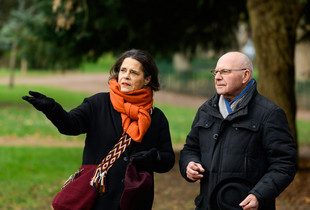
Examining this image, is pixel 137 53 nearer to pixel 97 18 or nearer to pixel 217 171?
pixel 217 171

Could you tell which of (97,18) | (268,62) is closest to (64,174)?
(97,18)

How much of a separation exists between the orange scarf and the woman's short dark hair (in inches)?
5.7

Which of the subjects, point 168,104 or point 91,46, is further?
point 168,104

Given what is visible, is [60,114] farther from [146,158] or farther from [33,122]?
[33,122]

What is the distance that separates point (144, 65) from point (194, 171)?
2.59 feet

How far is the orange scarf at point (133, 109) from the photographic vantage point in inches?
130

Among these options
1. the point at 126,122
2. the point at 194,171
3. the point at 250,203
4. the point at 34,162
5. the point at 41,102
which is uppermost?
the point at 41,102

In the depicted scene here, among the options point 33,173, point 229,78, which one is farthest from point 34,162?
point 229,78

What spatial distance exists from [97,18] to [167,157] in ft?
23.3

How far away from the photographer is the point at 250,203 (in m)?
3.00

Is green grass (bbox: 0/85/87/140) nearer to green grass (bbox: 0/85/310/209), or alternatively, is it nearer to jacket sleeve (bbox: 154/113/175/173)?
green grass (bbox: 0/85/310/209)

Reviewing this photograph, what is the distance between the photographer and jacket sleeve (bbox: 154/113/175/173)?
331 cm

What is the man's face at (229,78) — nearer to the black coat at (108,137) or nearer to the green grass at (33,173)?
the black coat at (108,137)

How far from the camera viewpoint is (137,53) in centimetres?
349
